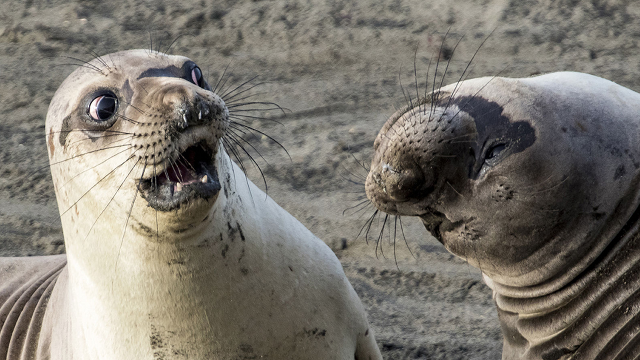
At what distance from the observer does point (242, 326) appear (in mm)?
3059

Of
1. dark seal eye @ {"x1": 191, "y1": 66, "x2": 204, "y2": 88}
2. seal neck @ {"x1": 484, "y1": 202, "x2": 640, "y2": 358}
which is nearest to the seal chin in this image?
seal neck @ {"x1": 484, "y1": 202, "x2": 640, "y2": 358}

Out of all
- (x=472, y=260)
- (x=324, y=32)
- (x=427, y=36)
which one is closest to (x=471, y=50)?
(x=427, y=36)

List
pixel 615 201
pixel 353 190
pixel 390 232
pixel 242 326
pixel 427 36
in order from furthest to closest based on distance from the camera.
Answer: pixel 427 36 < pixel 353 190 < pixel 390 232 < pixel 242 326 < pixel 615 201

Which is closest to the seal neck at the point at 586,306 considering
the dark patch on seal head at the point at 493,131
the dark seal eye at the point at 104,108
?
the dark patch on seal head at the point at 493,131

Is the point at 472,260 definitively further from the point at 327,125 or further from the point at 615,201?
the point at 327,125

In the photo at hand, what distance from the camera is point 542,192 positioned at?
2.56 metres

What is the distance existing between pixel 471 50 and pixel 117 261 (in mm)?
3969

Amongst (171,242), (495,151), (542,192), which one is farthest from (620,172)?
(171,242)

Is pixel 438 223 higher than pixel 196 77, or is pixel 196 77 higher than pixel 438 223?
pixel 196 77

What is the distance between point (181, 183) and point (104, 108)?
407 millimetres

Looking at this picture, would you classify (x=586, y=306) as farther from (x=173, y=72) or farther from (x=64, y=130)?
(x=64, y=130)

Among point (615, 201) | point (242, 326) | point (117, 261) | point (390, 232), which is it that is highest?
point (615, 201)

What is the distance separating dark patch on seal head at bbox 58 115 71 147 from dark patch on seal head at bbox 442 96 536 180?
4.40 feet

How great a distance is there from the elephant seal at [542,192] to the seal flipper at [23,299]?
70.6 inches
